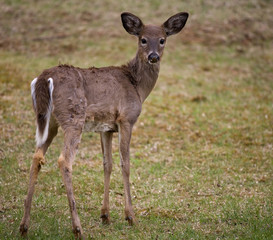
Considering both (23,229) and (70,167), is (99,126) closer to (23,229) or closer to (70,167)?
(70,167)

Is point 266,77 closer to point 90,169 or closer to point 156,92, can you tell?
point 156,92

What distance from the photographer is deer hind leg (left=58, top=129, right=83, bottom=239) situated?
5.37 m

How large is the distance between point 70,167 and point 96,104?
100cm

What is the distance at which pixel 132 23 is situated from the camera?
7.41m

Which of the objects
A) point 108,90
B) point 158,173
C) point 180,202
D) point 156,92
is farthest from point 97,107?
point 156,92

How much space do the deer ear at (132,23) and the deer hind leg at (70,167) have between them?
2447 millimetres

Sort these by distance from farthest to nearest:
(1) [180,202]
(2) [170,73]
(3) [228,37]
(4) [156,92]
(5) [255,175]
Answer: (3) [228,37], (2) [170,73], (4) [156,92], (5) [255,175], (1) [180,202]

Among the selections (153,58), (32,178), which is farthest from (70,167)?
(153,58)

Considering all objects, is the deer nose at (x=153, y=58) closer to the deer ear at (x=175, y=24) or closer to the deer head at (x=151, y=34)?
the deer head at (x=151, y=34)

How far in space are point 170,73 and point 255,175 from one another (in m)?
7.18

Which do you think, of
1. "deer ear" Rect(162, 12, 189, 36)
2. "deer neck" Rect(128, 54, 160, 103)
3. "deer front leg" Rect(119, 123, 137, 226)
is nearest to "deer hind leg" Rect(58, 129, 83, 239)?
"deer front leg" Rect(119, 123, 137, 226)

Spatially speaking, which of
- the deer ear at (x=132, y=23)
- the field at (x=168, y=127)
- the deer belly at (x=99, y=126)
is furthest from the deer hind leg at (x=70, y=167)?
the deer ear at (x=132, y=23)

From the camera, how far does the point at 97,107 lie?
19.9 ft

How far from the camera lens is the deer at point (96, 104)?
217 inches
